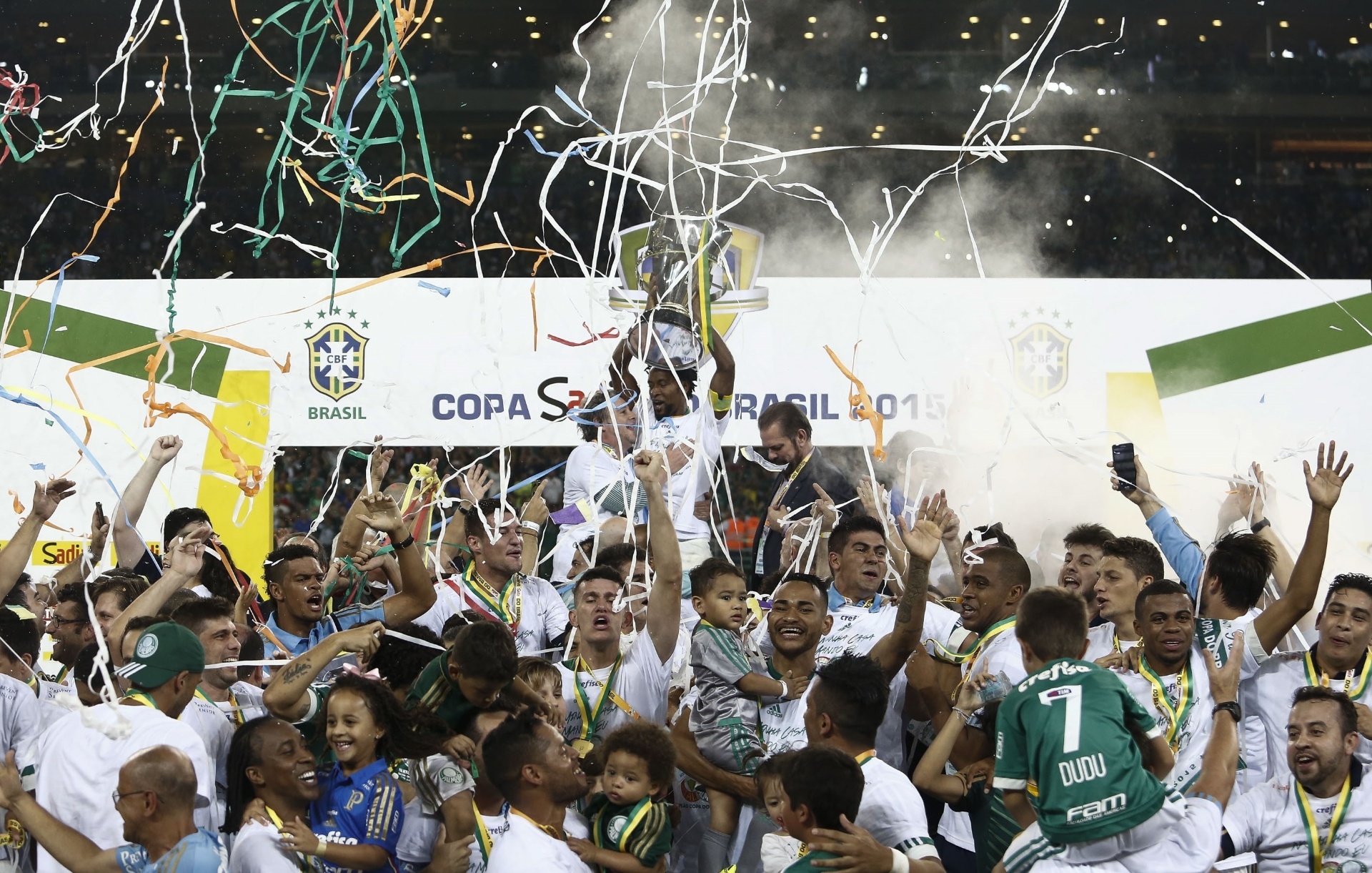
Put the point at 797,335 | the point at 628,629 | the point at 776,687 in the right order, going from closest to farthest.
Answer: the point at 776,687, the point at 628,629, the point at 797,335

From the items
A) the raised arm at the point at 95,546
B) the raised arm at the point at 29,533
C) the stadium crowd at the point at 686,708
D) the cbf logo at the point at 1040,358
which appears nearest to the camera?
the stadium crowd at the point at 686,708

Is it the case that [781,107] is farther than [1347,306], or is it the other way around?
[781,107]

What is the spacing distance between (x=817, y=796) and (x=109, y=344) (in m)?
7.04

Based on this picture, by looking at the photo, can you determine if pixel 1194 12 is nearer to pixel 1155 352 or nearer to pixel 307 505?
pixel 1155 352

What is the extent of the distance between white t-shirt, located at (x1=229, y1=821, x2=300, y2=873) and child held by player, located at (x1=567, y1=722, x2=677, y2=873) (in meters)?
0.67

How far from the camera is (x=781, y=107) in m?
11.6

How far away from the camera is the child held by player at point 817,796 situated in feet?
9.94

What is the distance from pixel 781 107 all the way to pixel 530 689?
8478 millimetres

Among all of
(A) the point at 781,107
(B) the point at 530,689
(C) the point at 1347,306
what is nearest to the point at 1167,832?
(B) the point at 530,689

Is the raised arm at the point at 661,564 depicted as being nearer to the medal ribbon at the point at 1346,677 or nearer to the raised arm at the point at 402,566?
the raised arm at the point at 402,566

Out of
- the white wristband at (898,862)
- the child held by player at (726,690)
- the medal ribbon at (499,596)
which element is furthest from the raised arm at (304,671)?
the medal ribbon at (499,596)

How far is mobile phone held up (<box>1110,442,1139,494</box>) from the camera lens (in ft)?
16.5

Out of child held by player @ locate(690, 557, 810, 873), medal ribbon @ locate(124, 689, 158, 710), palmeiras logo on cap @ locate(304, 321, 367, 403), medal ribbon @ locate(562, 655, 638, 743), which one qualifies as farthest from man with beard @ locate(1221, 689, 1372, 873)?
palmeiras logo on cap @ locate(304, 321, 367, 403)

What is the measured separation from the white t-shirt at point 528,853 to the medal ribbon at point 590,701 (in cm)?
83
